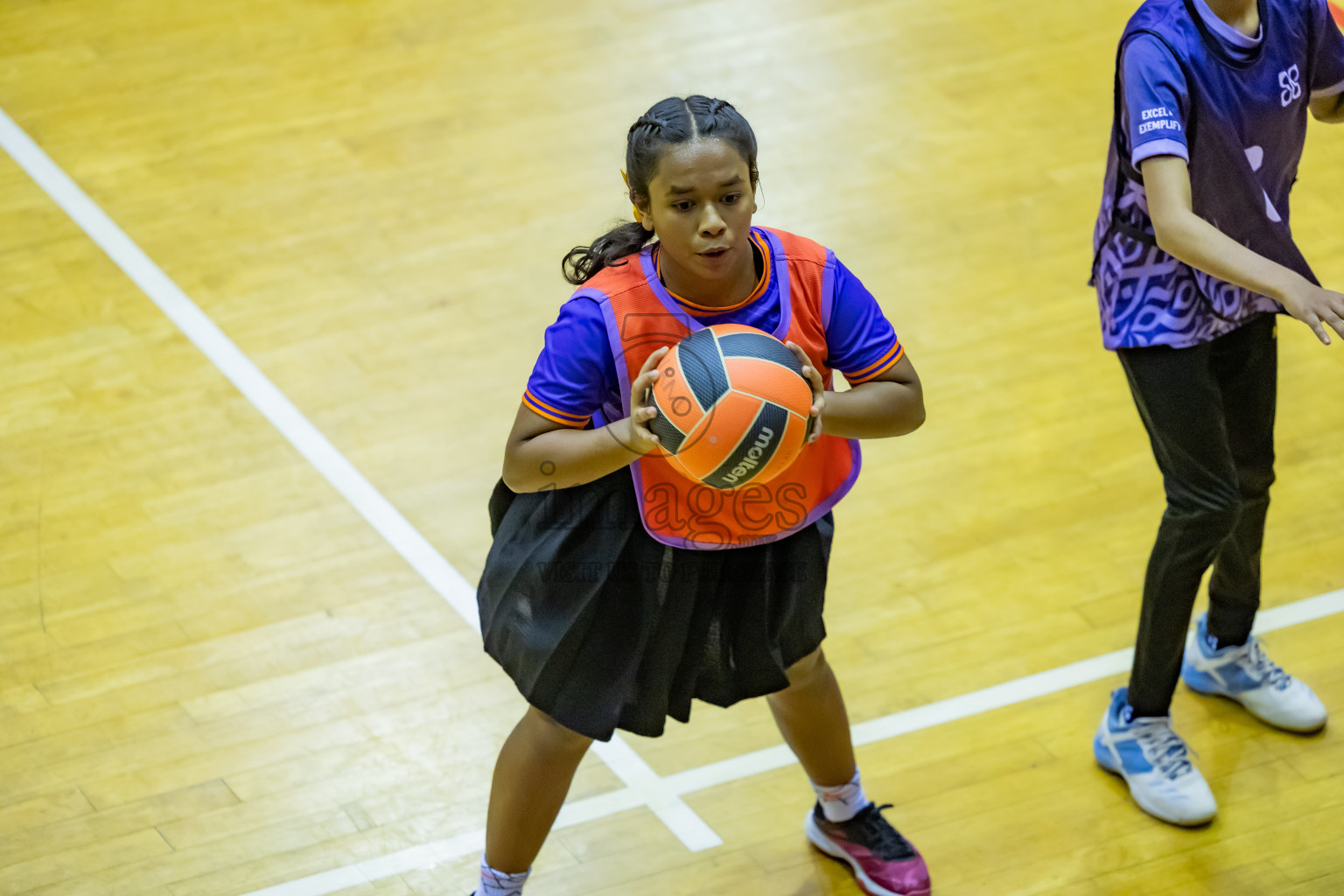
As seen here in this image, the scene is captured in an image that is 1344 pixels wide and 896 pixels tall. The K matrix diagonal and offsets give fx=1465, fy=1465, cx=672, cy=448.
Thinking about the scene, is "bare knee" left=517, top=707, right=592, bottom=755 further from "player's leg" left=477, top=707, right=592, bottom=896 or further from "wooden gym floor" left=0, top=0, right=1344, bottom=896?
"wooden gym floor" left=0, top=0, right=1344, bottom=896

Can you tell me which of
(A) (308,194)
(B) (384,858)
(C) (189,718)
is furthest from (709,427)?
(A) (308,194)

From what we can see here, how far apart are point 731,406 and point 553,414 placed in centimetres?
30

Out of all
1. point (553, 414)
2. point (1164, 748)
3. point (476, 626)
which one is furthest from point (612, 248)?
point (1164, 748)

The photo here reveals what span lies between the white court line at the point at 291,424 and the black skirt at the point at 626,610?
2.11 ft

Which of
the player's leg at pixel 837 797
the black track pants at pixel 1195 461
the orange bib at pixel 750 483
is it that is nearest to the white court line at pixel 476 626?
the player's leg at pixel 837 797

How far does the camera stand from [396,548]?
12.9 ft

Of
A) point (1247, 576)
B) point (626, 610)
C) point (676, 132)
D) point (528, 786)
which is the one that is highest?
point (676, 132)

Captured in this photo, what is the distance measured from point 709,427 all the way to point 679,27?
454 cm

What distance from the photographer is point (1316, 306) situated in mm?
2414

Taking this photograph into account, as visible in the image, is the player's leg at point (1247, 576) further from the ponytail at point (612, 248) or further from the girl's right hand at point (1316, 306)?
the ponytail at point (612, 248)

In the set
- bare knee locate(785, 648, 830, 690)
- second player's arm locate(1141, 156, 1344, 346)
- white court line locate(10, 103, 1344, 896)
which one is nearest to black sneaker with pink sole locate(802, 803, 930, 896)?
white court line locate(10, 103, 1344, 896)

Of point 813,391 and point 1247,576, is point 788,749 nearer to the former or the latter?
point 1247,576

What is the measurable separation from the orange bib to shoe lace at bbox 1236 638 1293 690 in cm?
132

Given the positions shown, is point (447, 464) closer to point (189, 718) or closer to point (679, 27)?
point (189, 718)
